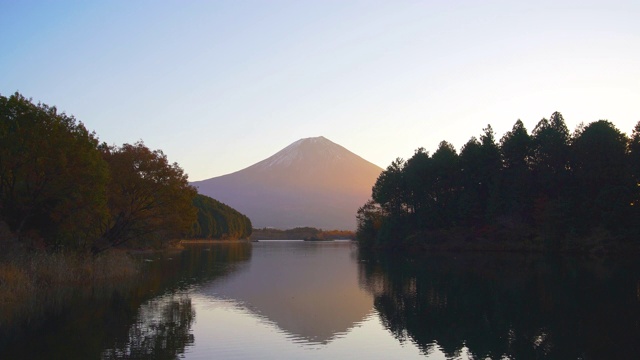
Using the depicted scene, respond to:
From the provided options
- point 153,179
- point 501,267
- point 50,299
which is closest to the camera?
point 50,299

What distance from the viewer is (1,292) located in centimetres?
1930

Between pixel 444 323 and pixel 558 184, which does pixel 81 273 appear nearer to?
pixel 444 323

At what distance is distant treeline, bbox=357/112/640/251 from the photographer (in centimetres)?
5394

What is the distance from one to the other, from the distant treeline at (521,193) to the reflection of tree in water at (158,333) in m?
45.2

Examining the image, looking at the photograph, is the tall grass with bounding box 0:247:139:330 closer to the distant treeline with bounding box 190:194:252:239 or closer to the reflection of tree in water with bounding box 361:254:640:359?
the reflection of tree in water with bounding box 361:254:640:359

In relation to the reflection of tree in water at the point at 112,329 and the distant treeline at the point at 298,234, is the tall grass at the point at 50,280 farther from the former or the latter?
the distant treeline at the point at 298,234

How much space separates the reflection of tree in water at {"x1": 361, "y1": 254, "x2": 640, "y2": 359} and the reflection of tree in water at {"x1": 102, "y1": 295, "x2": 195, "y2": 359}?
21.3 ft

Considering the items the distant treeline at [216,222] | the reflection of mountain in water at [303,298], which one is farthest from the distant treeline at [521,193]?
the distant treeline at [216,222]

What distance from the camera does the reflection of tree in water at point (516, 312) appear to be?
14.8 metres

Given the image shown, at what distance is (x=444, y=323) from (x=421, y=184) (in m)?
56.0

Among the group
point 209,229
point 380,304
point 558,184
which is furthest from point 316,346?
point 209,229

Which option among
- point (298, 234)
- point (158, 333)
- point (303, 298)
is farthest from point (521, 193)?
point (298, 234)

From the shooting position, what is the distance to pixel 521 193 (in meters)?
61.5

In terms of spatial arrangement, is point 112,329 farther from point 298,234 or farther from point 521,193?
point 298,234
